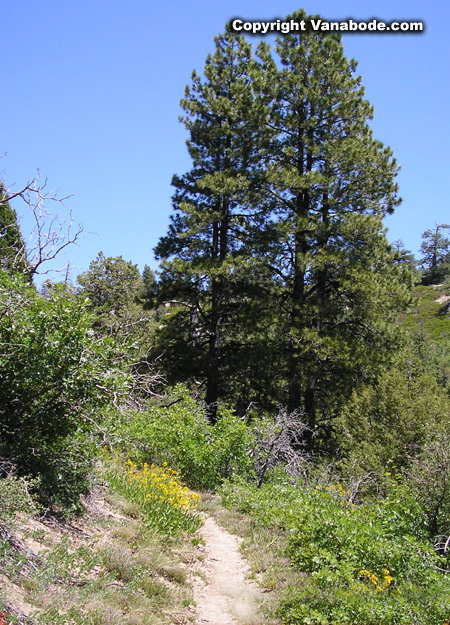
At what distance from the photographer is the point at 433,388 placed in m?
15.3

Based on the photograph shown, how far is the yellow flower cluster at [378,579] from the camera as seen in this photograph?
4.57 metres

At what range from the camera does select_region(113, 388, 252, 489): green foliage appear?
9.15m

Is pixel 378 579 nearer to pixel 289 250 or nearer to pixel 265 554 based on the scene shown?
pixel 265 554

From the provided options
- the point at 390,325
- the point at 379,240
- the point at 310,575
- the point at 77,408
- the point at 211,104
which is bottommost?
the point at 310,575

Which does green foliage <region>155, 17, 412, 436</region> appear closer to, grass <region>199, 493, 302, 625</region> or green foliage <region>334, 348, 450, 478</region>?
green foliage <region>334, 348, 450, 478</region>

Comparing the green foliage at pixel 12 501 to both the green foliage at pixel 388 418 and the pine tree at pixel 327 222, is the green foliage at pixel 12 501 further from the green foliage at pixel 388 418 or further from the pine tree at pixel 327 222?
the pine tree at pixel 327 222

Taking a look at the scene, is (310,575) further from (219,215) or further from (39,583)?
(219,215)

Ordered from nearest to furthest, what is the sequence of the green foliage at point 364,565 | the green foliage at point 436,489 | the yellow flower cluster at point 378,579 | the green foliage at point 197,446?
the green foliage at point 364,565, the yellow flower cluster at point 378,579, the green foliage at point 436,489, the green foliage at point 197,446

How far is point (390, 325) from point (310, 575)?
448 inches

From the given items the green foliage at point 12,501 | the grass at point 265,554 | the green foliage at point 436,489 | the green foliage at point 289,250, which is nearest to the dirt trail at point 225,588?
the grass at point 265,554

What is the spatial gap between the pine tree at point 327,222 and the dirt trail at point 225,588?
8302mm

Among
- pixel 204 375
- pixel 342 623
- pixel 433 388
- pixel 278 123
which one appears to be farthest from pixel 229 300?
pixel 342 623

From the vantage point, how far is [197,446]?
9.28 meters

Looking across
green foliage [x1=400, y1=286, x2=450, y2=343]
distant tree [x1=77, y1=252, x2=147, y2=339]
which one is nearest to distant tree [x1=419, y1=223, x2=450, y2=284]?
green foliage [x1=400, y1=286, x2=450, y2=343]
